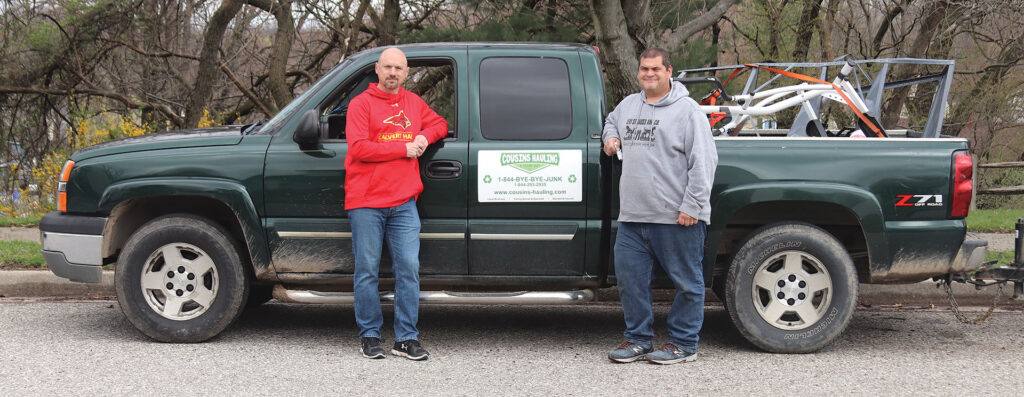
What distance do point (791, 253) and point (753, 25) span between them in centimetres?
896

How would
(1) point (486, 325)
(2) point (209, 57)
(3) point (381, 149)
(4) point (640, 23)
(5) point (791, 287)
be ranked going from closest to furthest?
(3) point (381, 149) → (5) point (791, 287) → (1) point (486, 325) → (4) point (640, 23) → (2) point (209, 57)

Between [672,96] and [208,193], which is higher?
[672,96]

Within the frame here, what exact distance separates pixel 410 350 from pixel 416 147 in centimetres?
114

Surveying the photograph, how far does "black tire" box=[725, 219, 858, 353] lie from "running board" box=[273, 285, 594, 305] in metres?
0.89

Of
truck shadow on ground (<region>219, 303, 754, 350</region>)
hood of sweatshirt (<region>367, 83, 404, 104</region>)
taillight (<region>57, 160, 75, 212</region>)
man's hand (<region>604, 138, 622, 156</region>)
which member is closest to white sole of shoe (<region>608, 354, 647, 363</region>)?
truck shadow on ground (<region>219, 303, 754, 350</region>)

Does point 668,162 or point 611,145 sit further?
point 611,145

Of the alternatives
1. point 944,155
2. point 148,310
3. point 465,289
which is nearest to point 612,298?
point 465,289

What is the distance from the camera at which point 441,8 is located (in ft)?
38.8

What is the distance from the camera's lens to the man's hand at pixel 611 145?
15.6 feet

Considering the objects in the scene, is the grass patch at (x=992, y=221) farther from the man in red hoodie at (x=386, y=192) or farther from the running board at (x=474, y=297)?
the man in red hoodie at (x=386, y=192)

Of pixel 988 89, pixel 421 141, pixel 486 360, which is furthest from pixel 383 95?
pixel 988 89

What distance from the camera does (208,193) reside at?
494 cm

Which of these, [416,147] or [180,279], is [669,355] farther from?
[180,279]

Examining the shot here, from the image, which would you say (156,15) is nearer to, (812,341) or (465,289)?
(465,289)
